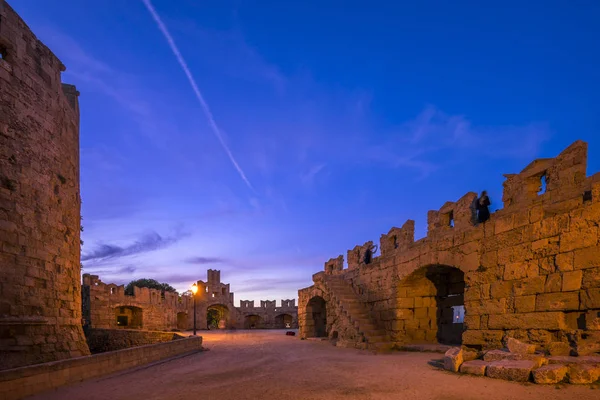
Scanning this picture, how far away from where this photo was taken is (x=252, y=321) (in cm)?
Result: 4069

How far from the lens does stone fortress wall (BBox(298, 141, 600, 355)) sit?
249 inches

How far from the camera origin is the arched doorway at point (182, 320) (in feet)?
113

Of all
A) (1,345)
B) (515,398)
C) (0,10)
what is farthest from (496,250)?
(0,10)

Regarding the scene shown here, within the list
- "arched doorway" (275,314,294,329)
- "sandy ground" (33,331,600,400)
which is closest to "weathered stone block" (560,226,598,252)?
"sandy ground" (33,331,600,400)

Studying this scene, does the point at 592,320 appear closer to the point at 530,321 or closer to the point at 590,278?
the point at 590,278

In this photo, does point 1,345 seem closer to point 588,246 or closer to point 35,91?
point 35,91

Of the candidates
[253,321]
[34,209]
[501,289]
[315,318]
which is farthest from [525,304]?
[253,321]

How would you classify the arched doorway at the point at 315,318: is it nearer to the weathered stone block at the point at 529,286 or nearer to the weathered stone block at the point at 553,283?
the weathered stone block at the point at 529,286

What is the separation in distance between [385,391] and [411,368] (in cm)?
228

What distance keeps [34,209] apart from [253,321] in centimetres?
3457

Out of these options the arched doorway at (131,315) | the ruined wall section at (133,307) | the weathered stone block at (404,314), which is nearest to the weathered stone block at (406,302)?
the weathered stone block at (404,314)

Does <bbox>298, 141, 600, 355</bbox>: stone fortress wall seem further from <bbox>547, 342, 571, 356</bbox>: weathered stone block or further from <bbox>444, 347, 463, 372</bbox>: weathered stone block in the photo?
<bbox>444, 347, 463, 372</bbox>: weathered stone block

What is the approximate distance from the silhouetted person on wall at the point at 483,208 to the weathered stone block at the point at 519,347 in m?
3.23

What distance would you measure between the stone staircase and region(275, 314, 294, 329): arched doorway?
24404 millimetres
